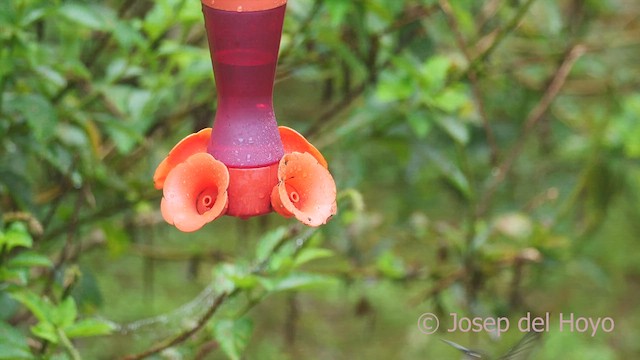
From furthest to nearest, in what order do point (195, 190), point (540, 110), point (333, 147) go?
point (540, 110) → point (333, 147) → point (195, 190)

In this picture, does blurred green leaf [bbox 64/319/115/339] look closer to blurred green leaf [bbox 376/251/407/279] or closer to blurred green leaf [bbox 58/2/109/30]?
blurred green leaf [bbox 58/2/109/30]

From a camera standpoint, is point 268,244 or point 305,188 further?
point 268,244

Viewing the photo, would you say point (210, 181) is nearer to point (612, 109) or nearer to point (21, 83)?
point (21, 83)

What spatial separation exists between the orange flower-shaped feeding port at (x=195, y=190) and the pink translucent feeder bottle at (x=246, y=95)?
0.03 metres

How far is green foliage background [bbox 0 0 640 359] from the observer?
1.84m

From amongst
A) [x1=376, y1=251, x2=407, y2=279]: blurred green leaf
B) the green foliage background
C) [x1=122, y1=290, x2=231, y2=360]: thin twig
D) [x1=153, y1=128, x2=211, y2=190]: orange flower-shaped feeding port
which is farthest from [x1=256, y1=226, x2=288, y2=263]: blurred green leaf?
[x1=376, y1=251, x2=407, y2=279]: blurred green leaf

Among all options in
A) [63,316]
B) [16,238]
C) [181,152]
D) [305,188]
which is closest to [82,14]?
[16,238]

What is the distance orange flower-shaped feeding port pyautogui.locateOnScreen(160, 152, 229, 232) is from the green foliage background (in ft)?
1.46

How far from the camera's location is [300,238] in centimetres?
197

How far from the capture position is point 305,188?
1.23 m

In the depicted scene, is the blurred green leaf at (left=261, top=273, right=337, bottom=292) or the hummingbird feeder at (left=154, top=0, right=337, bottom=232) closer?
the hummingbird feeder at (left=154, top=0, right=337, bottom=232)

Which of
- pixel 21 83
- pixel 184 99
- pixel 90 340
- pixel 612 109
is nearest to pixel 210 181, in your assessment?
pixel 21 83

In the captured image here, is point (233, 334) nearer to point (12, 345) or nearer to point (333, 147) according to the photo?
point (12, 345)

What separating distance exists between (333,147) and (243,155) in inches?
50.4
